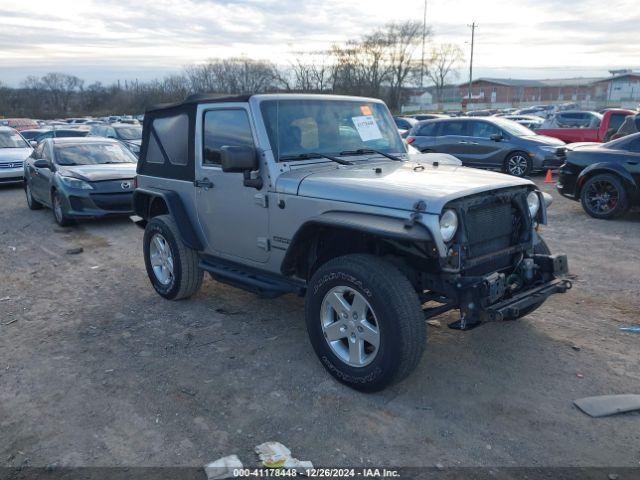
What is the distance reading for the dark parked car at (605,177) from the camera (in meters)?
8.62

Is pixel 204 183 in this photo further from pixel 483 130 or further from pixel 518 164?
pixel 483 130

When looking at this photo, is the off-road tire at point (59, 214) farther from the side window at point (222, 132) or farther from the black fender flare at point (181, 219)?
the side window at point (222, 132)

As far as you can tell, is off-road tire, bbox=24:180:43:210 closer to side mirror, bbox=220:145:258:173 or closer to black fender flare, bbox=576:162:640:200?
side mirror, bbox=220:145:258:173

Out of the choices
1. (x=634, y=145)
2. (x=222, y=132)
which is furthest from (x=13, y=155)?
(x=634, y=145)

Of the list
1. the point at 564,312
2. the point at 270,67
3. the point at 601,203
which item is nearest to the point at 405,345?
the point at 564,312

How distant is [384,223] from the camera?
136 inches

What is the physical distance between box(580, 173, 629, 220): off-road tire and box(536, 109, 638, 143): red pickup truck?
7480mm

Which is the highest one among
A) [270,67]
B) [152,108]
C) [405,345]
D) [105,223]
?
[270,67]

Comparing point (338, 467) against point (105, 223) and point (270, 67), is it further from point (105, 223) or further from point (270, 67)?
point (270, 67)

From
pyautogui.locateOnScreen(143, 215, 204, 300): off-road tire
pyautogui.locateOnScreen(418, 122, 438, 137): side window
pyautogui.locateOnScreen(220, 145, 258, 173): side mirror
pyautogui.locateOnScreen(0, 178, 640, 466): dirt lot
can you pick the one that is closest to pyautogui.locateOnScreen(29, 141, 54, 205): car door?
pyautogui.locateOnScreen(0, 178, 640, 466): dirt lot

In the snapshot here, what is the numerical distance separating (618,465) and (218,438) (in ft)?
7.45

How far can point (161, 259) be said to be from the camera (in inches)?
224

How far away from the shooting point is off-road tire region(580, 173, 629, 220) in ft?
28.4

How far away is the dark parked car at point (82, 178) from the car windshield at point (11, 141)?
4.41 meters
